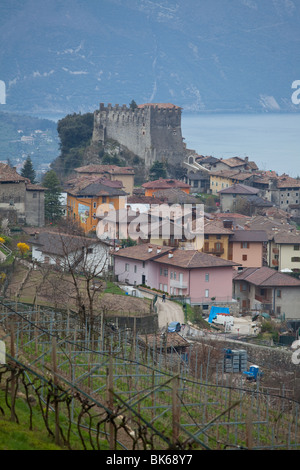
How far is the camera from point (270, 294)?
108 ft

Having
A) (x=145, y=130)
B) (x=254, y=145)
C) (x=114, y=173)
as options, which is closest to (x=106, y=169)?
(x=114, y=173)

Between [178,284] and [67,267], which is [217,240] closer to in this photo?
[178,284]

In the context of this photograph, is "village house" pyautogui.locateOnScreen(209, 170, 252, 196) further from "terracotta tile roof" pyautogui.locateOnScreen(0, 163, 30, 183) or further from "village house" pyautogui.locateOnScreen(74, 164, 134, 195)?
"terracotta tile roof" pyautogui.locateOnScreen(0, 163, 30, 183)

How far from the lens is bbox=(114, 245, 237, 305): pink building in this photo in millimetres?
30938

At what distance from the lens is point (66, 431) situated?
9.25m

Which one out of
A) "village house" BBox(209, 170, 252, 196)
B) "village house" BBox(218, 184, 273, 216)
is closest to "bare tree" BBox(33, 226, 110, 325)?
"village house" BBox(218, 184, 273, 216)

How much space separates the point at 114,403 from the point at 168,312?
1487cm

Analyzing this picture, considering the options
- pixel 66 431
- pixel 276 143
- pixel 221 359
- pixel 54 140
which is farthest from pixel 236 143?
pixel 66 431

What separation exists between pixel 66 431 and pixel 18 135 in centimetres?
13276

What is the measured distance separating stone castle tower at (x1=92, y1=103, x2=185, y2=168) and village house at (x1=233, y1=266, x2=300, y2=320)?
24246 mm

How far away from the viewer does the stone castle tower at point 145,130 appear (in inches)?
2264

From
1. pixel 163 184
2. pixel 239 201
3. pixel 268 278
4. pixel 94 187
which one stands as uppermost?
pixel 163 184

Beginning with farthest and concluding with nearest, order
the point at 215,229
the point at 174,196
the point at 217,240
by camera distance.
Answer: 1. the point at 174,196
2. the point at 215,229
3. the point at 217,240

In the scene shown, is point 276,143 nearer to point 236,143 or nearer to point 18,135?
point 236,143
